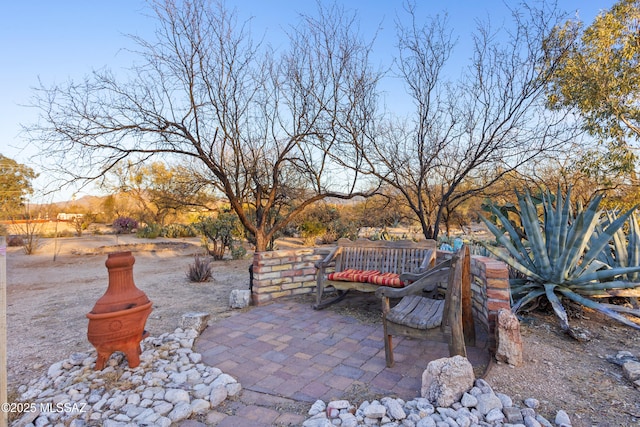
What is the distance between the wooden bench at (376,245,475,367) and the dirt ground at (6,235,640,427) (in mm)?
409

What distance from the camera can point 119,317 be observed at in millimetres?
2562

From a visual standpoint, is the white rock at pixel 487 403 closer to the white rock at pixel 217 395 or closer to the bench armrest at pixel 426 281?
the bench armrest at pixel 426 281

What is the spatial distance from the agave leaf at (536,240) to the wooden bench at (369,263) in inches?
42.2

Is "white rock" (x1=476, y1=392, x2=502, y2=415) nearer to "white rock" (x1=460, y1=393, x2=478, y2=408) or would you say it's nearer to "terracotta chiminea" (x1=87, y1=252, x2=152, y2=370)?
"white rock" (x1=460, y1=393, x2=478, y2=408)

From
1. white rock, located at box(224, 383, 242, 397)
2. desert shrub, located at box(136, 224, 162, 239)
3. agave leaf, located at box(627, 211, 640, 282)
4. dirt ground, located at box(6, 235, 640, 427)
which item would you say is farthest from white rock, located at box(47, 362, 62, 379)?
desert shrub, located at box(136, 224, 162, 239)

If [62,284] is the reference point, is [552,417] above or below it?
above

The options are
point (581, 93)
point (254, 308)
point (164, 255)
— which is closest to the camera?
point (254, 308)

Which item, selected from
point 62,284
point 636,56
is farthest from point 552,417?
point 636,56

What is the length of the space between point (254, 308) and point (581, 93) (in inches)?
297

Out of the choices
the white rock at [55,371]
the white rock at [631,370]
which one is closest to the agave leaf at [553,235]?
the white rock at [631,370]

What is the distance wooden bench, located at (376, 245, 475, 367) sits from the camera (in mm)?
2373

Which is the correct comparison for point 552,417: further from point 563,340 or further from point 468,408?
point 563,340

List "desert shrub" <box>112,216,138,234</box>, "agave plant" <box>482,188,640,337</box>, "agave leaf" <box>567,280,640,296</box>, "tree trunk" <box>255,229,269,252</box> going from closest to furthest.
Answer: "agave leaf" <box>567,280,640,296</box> → "agave plant" <box>482,188,640,337</box> → "tree trunk" <box>255,229,269,252</box> → "desert shrub" <box>112,216,138,234</box>

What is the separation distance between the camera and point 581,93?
657 cm
